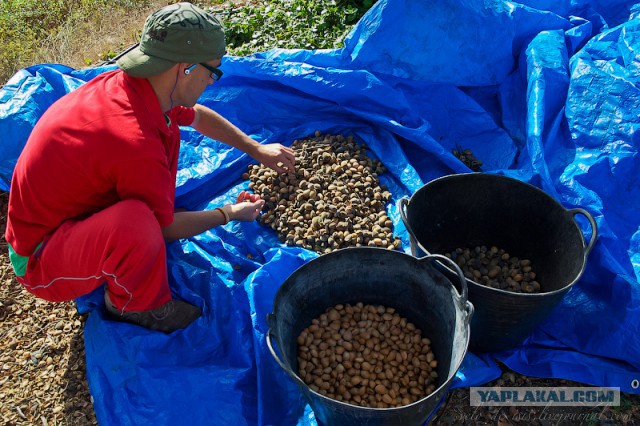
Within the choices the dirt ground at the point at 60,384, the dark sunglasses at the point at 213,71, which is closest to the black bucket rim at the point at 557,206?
the dirt ground at the point at 60,384

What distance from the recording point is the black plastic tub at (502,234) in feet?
6.86

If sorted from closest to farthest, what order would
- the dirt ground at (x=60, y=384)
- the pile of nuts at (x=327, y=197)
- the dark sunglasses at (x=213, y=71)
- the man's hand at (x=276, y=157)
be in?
the dark sunglasses at (x=213, y=71)
the dirt ground at (x=60, y=384)
the pile of nuts at (x=327, y=197)
the man's hand at (x=276, y=157)

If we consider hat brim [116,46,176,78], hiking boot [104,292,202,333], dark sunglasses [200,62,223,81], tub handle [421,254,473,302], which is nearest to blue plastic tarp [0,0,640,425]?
hiking boot [104,292,202,333]

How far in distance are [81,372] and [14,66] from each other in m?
3.21

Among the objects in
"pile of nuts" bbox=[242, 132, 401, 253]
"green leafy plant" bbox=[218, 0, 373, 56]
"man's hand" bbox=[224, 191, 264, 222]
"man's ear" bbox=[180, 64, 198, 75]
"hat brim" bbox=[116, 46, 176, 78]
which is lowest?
"pile of nuts" bbox=[242, 132, 401, 253]

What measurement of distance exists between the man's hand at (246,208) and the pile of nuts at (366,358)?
629 millimetres

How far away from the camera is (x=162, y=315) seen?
233 centimetres

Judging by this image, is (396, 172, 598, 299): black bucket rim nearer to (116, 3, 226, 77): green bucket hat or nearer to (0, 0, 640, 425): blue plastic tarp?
(0, 0, 640, 425): blue plastic tarp

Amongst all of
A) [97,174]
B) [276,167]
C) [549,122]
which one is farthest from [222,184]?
[549,122]

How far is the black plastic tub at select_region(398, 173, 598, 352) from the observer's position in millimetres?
2092

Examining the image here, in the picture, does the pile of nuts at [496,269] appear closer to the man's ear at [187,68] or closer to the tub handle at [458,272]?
the tub handle at [458,272]

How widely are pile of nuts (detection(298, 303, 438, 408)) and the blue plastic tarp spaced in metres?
0.16

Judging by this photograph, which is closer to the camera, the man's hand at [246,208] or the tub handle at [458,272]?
the tub handle at [458,272]

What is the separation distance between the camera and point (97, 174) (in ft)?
6.27
